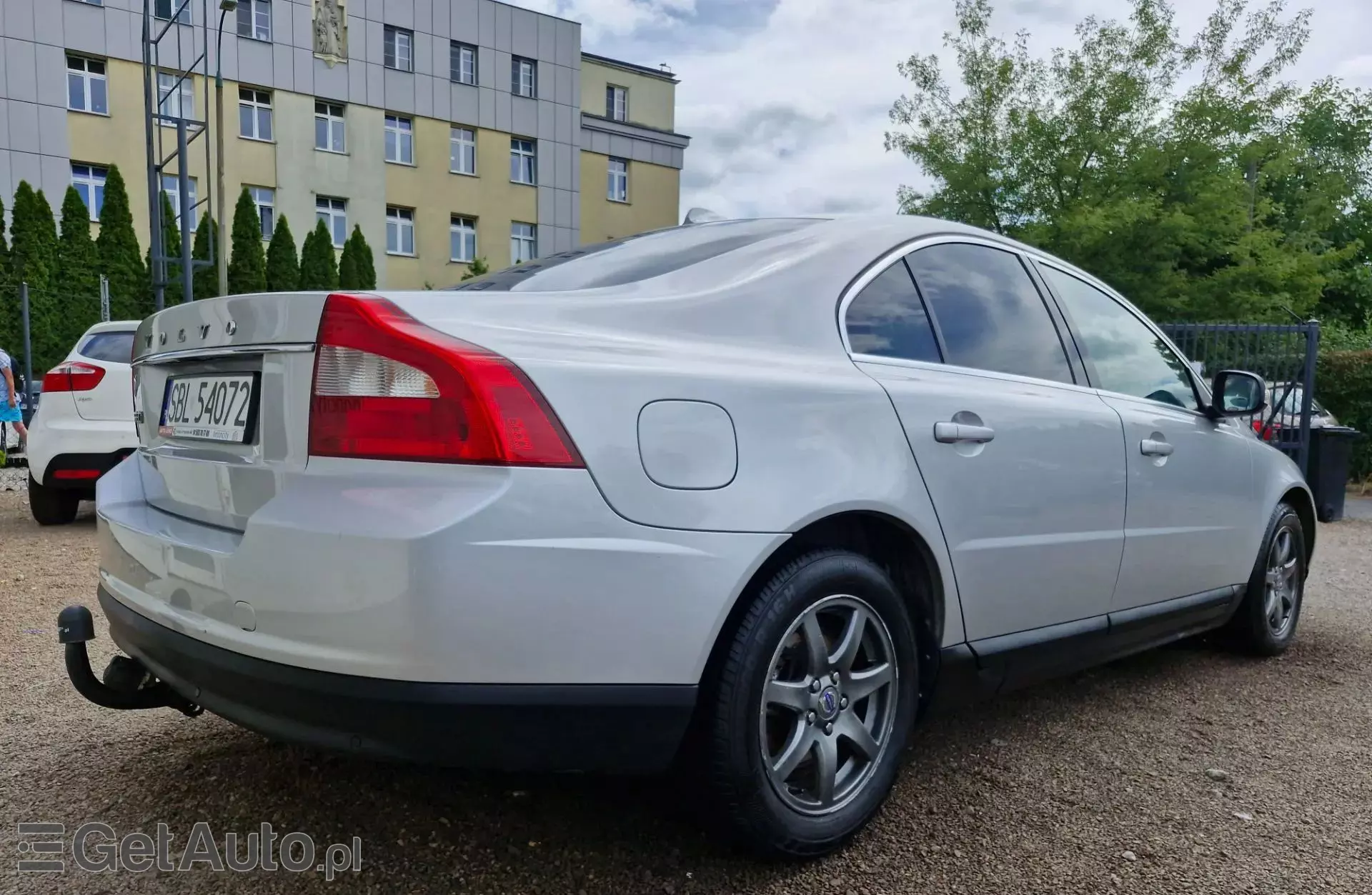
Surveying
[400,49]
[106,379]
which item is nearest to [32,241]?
[400,49]

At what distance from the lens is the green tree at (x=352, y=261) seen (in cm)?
2808

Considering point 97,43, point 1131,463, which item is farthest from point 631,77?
point 1131,463

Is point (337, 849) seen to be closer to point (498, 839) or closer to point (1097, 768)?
point (498, 839)

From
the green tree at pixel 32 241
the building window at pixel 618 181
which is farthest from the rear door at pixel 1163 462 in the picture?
the building window at pixel 618 181

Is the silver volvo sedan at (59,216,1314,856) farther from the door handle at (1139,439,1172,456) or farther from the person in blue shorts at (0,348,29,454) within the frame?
the person in blue shorts at (0,348,29,454)

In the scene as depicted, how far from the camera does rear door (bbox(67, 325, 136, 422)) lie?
279 inches

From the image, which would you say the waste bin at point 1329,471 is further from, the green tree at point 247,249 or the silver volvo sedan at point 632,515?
the green tree at point 247,249

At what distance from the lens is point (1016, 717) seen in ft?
11.2

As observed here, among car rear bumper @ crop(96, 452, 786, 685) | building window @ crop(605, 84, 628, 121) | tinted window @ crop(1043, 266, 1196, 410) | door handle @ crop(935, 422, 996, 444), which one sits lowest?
car rear bumper @ crop(96, 452, 786, 685)

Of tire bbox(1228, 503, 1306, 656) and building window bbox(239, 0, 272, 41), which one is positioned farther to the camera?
building window bbox(239, 0, 272, 41)

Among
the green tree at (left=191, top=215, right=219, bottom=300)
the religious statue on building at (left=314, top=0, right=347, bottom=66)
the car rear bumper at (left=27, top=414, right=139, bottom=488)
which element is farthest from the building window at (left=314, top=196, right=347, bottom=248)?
the car rear bumper at (left=27, top=414, right=139, bottom=488)

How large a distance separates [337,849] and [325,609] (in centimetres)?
81

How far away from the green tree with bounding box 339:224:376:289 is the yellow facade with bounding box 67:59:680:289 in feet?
4.53

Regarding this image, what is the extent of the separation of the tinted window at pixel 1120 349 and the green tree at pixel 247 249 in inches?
1040
